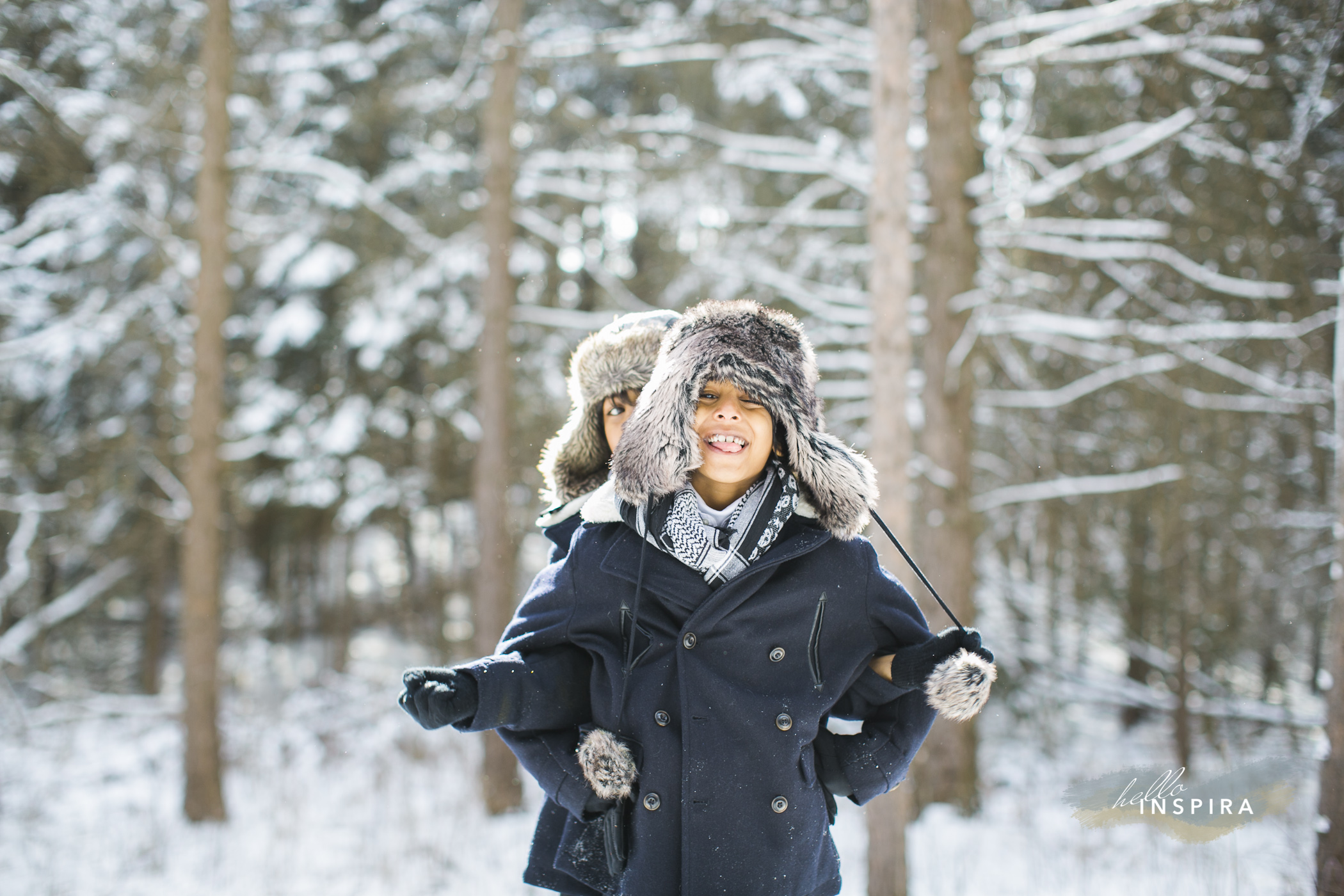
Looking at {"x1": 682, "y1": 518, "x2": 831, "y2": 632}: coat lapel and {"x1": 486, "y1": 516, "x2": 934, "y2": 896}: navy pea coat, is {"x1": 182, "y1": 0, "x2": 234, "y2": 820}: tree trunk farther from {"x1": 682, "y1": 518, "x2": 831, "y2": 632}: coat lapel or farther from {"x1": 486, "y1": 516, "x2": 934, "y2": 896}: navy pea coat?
{"x1": 682, "y1": 518, "x2": 831, "y2": 632}: coat lapel

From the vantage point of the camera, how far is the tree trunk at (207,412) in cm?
750

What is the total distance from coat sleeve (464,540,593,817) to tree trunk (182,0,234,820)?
21.8 feet

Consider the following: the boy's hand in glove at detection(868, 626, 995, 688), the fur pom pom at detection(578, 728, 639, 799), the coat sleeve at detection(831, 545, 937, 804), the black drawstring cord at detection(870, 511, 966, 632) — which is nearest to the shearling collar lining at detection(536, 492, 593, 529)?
the black drawstring cord at detection(870, 511, 966, 632)

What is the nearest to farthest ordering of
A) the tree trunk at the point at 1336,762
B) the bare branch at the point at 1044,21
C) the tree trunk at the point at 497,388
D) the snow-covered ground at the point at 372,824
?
1. the tree trunk at the point at 1336,762
2. the snow-covered ground at the point at 372,824
3. the bare branch at the point at 1044,21
4. the tree trunk at the point at 497,388

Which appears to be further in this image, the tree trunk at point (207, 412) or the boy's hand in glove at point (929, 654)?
the tree trunk at point (207, 412)

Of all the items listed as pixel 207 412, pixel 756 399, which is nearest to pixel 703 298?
pixel 207 412

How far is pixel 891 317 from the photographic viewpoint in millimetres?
5188

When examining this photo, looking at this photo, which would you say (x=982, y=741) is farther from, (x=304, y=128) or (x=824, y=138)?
(x=304, y=128)

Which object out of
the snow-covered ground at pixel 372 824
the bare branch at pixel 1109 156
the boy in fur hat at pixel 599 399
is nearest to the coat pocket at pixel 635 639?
the boy in fur hat at pixel 599 399

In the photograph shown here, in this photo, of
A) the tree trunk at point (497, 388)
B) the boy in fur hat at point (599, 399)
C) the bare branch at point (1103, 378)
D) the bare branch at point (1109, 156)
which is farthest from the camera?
the tree trunk at point (497, 388)

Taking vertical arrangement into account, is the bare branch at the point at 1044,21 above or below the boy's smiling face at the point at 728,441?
above

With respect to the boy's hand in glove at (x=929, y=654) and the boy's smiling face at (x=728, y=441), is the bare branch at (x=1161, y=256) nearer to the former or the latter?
the boy's smiling face at (x=728, y=441)

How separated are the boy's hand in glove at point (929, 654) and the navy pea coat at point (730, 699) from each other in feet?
0.30

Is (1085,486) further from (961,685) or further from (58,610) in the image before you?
(58,610)
